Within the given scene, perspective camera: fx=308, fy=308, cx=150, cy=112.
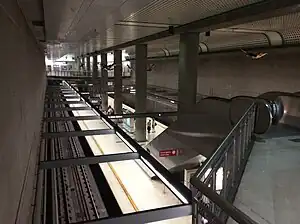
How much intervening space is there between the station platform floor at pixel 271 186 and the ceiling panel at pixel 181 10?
231 centimetres

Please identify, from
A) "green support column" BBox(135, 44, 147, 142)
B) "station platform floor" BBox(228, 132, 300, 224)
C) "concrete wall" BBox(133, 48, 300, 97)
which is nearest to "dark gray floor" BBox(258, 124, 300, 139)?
"station platform floor" BBox(228, 132, 300, 224)

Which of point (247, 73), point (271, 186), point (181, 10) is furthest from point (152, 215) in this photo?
point (247, 73)

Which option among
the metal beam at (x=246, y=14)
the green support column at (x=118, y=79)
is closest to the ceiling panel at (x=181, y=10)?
the metal beam at (x=246, y=14)

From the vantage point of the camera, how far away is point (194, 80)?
799cm

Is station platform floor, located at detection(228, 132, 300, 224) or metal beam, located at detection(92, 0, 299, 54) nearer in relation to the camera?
station platform floor, located at detection(228, 132, 300, 224)

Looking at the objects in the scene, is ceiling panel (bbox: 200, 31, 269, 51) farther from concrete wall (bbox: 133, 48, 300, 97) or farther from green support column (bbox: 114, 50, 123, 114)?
green support column (bbox: 114, 50, 123, 114)

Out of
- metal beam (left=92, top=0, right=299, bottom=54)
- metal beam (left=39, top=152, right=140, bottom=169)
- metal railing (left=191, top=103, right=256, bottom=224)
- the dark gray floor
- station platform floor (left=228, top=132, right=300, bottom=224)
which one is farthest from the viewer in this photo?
the dark gray floor

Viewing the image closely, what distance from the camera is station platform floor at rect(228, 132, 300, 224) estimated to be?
291 centimetres

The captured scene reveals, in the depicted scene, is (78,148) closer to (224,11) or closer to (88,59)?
(224,11)

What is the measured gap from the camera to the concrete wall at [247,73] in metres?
9.84

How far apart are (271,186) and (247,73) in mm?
9194

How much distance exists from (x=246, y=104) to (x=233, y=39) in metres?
5.64

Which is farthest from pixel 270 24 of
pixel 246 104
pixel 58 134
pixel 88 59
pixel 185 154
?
pixel 88 59

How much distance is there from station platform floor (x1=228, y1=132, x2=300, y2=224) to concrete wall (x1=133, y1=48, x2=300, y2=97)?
558cm
